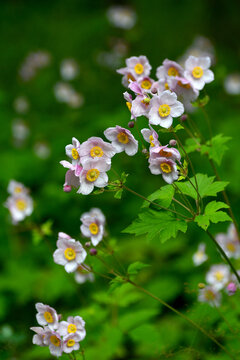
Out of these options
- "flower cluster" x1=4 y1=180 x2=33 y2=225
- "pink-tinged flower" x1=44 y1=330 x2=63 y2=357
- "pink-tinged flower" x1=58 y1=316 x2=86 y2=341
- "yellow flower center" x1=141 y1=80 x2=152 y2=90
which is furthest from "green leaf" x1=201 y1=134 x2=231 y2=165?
"flower cluster" x1=4 y1=180 x2=33 y2=225

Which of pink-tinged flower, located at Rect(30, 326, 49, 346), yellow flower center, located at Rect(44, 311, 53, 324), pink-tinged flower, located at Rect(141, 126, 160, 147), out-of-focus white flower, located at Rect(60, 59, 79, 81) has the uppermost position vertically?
out-of-focus white flower, located at Rect(60, 59, 79, 81)

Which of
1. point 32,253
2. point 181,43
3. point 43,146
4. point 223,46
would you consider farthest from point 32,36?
point 32,253

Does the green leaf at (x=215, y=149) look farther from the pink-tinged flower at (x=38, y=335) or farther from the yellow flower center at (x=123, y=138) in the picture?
the pink-tinged flower at (x=38, y=335)

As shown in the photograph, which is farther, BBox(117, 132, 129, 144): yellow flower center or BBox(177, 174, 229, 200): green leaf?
BBox(177, 174, 229, 200): green leaf

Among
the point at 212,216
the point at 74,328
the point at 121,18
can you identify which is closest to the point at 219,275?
the point at 212,216

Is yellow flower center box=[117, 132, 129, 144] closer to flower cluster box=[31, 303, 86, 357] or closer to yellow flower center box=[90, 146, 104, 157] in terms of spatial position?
yellow flower center box=[90, 146, 104, 157]

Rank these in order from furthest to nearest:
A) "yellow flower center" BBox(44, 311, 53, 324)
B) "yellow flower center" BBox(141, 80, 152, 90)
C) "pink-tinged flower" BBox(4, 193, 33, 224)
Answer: "pink-tinged flower" BBox(4, 193, 33, 224) → "yellow flower center" BBox(141, 80, 152, 90) → "yellow flower center" BBox(44, 311, 53, 324)

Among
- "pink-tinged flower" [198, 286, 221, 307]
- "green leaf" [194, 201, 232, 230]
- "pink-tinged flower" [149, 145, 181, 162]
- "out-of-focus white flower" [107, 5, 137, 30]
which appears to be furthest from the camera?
"out-of-focus white flower" [107, 5, 137, 30]

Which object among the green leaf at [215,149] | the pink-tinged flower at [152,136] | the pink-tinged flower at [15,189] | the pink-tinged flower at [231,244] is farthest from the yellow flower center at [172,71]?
the pink-tinged flower at [15,189]
